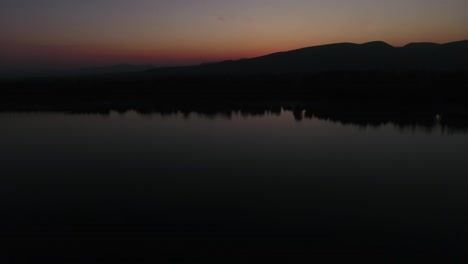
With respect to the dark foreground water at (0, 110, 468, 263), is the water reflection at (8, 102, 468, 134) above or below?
above

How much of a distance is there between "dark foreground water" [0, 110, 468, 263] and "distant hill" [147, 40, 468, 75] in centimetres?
5623

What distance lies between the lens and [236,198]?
6113 millimetres

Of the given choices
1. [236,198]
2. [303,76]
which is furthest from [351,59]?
[236,198]

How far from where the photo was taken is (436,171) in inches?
297

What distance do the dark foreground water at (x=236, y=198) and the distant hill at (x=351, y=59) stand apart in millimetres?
56231

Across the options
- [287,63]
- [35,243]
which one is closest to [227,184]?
[35,243]

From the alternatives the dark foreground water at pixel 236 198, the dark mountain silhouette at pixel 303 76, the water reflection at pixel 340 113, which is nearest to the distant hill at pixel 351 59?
the dark mountain silhouette at pixel 303 76

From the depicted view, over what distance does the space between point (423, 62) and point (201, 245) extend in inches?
2868

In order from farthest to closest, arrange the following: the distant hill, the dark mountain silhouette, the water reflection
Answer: the distant hill, the dark mountain silhouette, the water reflection

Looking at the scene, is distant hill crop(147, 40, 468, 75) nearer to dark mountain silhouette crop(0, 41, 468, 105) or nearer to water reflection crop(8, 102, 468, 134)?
dark mountain silhouette crop(0, 41, 468, 105)

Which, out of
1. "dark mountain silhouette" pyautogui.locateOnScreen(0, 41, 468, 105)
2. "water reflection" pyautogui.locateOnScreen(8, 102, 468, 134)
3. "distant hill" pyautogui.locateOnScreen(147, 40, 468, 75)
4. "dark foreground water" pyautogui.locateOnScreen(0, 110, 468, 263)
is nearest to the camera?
"dark foreground water" pyautogui.locateOnScreen(0, 110, 468, 263)

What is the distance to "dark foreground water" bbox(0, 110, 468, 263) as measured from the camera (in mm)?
4461

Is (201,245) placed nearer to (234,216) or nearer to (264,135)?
(234,216)

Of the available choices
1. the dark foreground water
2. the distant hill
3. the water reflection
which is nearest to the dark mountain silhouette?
the distant hill
